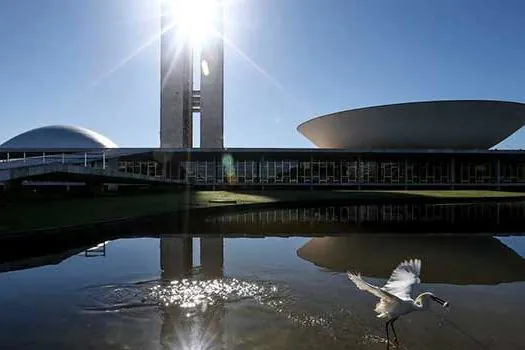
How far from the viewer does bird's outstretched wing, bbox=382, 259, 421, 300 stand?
4441 mm

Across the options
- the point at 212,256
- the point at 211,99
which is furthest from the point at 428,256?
the point at 211,99

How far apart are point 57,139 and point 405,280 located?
71.4 metres

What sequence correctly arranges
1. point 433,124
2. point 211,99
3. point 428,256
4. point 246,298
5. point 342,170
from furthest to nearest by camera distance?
point 211,99 → point 433,124 → point 342,170 → point 428,256 → point 246,298

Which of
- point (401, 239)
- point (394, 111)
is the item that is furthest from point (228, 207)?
point (394, 111)

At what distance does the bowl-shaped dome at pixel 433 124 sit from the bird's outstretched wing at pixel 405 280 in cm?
5200

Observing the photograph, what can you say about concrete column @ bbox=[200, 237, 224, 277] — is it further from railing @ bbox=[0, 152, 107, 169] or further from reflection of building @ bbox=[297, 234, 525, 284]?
railing @ bbox=[0, 152, 107, 169]

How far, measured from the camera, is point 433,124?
54906 millimetres

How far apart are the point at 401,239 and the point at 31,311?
8.62m

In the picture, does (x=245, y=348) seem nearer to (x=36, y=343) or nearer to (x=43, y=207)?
(x=36, y=343)

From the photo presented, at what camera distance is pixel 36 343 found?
479 cm

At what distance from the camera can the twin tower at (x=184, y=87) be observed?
66.2 metres

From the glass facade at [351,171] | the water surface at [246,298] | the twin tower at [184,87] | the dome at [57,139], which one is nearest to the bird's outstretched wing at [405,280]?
the water surface at [246,298]

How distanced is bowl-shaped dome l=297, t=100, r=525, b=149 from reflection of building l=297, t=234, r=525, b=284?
4423 cm

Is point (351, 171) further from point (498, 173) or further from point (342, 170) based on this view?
point (498, 173)
